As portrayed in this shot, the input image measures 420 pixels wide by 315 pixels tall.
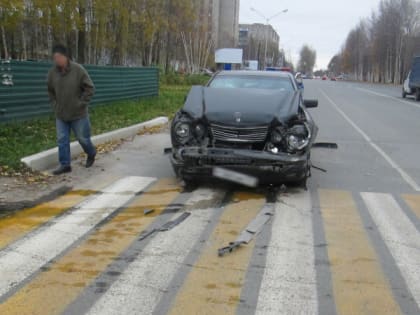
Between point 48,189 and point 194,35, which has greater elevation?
point 194,35

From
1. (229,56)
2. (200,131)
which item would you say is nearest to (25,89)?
(200,131)

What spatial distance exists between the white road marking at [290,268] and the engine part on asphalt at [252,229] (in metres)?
0.10

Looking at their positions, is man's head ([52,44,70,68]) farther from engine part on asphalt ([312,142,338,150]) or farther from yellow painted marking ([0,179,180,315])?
engine part on asphalt ([312,142,338,150])

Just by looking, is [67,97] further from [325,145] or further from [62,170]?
[325,145]

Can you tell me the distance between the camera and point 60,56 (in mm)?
7215

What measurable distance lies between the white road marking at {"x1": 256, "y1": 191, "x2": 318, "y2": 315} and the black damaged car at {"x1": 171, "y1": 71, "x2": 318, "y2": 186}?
60 centimetres

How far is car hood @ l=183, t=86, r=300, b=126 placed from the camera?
6543 millimetres

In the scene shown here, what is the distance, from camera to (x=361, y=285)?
13.0 feet

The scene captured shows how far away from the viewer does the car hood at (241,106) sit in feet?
21.5

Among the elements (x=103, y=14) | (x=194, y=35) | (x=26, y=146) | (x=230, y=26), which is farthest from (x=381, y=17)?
(x=26, y=146)

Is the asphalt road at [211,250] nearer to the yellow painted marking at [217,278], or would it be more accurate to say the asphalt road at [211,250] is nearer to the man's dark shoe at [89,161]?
the yellow painted marking at [217,278]

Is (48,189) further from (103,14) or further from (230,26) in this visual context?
(230,26)

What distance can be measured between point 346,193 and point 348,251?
90.4 inches

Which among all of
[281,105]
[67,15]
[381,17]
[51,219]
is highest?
[381,17]
